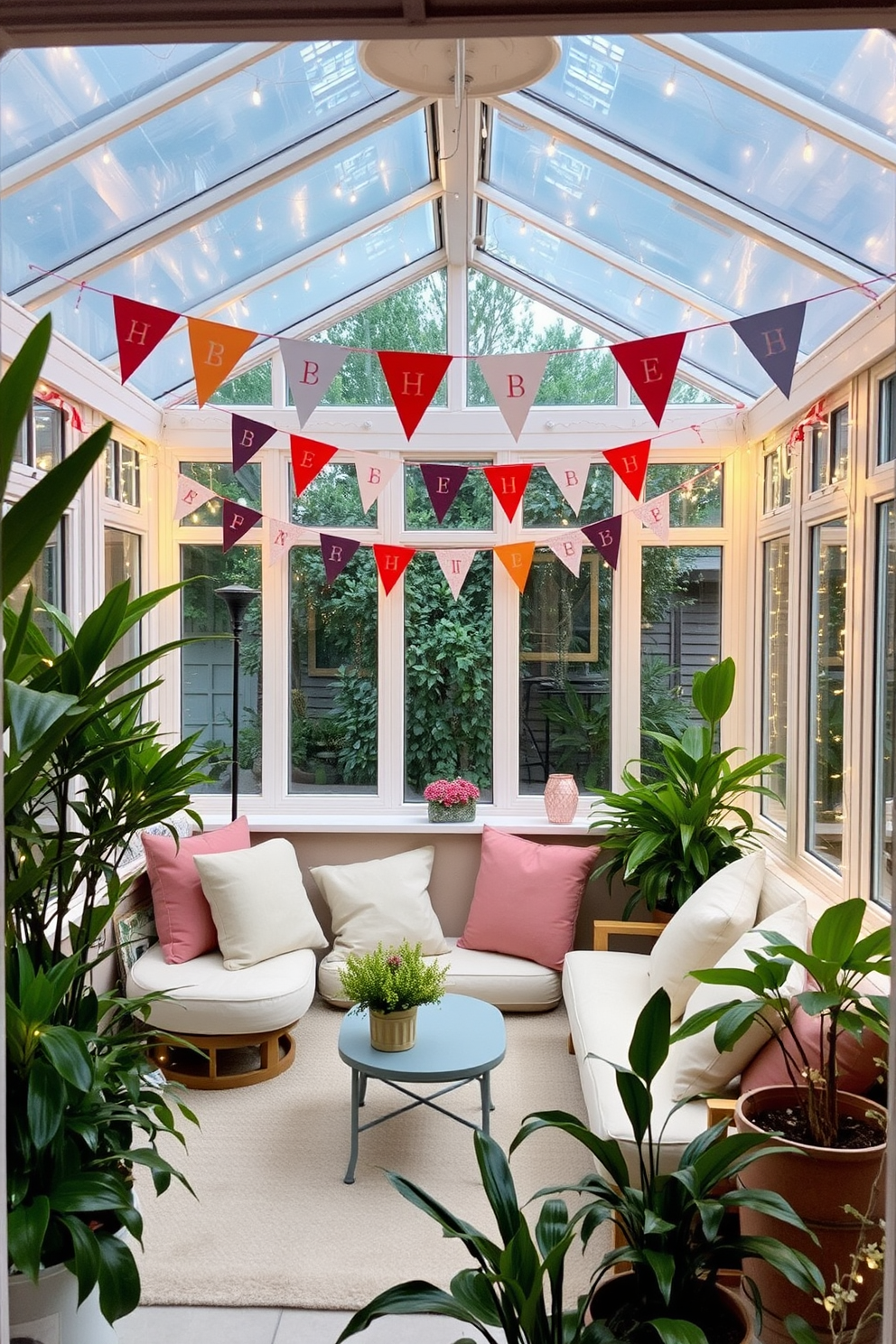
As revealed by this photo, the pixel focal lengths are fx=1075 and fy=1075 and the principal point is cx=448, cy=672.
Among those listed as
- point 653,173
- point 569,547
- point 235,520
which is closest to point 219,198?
point 235,520

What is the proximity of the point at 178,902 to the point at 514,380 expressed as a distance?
2442 millimetres

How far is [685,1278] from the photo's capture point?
1.79 metres

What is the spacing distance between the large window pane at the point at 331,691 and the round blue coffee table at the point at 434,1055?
1.81 m

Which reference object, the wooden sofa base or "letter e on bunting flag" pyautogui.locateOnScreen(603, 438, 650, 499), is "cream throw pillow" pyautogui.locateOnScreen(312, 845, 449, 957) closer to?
the wooden sofa base

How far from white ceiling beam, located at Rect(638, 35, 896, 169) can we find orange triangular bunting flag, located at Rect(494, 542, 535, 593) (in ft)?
7.71

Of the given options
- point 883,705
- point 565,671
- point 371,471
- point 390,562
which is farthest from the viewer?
point 565,671

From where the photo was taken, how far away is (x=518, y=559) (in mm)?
5074

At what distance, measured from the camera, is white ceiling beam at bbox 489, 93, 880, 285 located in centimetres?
356

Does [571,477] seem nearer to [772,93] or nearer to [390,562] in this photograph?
[390,562]

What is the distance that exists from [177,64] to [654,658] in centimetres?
334

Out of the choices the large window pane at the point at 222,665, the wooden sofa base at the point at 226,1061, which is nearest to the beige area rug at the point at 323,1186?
the wooden sofa base at the point at 226,1061

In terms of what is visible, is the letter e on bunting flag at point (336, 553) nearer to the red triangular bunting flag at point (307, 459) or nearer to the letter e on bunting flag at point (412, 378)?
the red triangular bunting flag at point (307, 459)

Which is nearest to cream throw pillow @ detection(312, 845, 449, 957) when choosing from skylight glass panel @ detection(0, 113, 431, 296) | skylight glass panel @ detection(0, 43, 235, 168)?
skylight glass panel @ detection(0, 113, 431, 296)

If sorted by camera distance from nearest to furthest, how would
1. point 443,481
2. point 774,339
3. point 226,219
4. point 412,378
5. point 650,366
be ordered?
point 774,339
point 650,366
point 412,378
point 226,219
point 443,481
